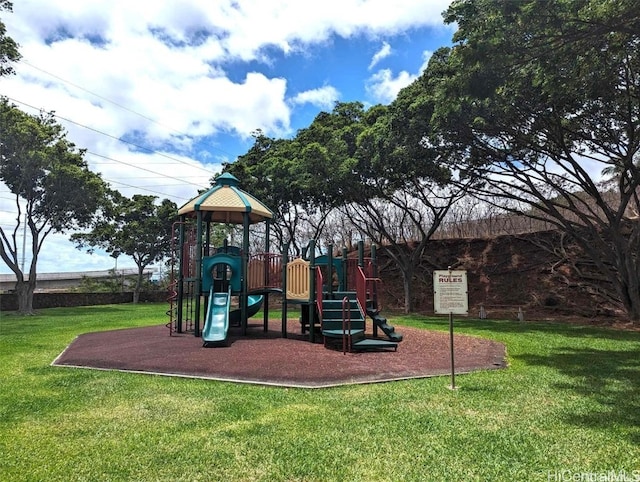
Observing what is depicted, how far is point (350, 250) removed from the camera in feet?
101

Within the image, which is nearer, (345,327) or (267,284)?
(345,327)

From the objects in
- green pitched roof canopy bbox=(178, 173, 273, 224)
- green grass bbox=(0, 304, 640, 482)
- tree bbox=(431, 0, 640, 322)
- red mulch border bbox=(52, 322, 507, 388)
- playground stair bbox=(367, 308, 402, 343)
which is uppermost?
tree bbox=(431, 0, 640, 322)

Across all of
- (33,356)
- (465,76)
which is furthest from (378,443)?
(33,356)

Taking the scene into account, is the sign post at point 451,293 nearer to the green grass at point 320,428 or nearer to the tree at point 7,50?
the green grass at point 320,428

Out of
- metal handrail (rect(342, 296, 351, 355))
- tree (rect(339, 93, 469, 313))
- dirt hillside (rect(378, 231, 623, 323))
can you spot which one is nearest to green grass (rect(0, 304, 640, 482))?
metal handrail (rect(342, 296, 351, 355))

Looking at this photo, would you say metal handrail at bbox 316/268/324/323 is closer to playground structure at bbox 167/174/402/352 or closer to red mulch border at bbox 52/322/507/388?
playground structure at bbox 167/174/402/352

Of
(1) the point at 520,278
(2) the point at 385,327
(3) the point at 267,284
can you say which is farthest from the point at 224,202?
(1) the point at 520,278

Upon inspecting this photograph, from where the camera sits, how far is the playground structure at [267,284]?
34.4 ft

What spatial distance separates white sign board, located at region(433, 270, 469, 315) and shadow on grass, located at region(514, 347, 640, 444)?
179 centimetres

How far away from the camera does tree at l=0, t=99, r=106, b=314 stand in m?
22.9

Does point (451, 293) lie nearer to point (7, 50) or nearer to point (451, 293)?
point (451, 293)

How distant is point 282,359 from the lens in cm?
851

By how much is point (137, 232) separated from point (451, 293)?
37116 mm

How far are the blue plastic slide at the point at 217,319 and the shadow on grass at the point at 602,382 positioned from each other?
664 cm
